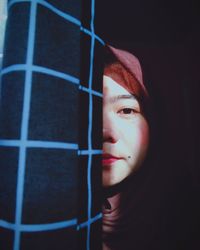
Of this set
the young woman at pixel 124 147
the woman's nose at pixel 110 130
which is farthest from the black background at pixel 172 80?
the woman's nose at pixel 110 130

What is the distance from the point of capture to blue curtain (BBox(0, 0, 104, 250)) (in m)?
0.68

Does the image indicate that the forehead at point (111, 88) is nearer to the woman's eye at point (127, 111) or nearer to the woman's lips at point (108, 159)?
the woman's eye at point (127, 111)

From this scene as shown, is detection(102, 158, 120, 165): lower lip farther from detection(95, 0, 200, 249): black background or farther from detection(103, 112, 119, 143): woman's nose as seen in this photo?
detection(95, 0, 200, 249): black background

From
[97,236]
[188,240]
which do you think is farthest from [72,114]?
[188,240]

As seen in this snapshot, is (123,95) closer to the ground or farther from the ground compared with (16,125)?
farther from the ground

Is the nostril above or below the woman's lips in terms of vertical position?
above

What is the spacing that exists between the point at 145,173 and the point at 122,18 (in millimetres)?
671

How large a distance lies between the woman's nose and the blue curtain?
10 centimetres

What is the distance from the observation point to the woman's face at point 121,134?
94 centimetres

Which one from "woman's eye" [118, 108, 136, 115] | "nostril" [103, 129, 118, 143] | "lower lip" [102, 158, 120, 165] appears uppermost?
"woman's eye" [118, 108, 136, 115]

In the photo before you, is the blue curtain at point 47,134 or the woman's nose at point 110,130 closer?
the blue curtain at point 47,134

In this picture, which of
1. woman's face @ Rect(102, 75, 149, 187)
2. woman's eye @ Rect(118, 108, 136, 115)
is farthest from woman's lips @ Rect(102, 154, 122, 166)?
woman's eye @ Rect(118, 108, 136, 115)

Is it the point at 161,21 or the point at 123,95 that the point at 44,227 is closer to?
the point at 123,95

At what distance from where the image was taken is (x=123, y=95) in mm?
945
